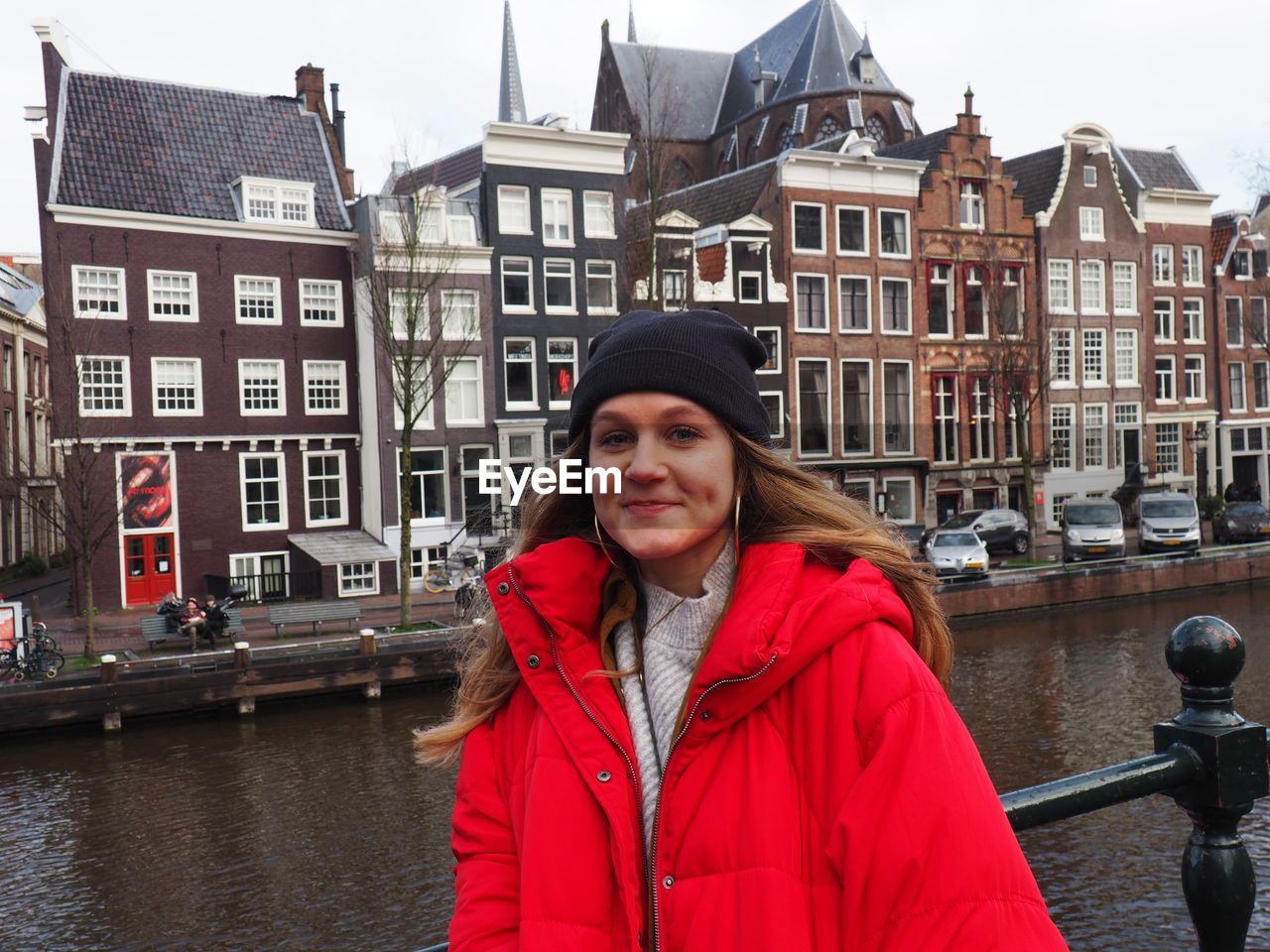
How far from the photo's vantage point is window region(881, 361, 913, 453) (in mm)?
31266

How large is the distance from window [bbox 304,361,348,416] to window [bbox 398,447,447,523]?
2056 millimetres

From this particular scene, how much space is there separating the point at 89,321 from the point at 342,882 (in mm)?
15985

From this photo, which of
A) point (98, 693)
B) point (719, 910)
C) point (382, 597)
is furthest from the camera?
point (382, 597)

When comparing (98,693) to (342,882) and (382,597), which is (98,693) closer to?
(342,882)

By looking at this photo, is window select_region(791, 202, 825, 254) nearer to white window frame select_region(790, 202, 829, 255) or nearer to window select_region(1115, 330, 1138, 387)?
white window frame select_region(790, 202, 829, 255)

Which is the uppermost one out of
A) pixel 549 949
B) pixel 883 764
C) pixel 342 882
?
pixel 883 764

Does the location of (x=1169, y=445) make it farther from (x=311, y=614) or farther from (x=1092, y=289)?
(x=311, y=614)

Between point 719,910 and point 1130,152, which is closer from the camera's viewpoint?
point 719,910

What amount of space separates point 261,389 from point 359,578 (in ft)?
15.1

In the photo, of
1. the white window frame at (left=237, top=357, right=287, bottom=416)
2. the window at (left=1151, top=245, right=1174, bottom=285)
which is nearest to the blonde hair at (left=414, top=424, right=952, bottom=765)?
the white window frame at (left=237, top=357, right=287, bottom=416)

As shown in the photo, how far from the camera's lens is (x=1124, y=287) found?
3553 centimetres

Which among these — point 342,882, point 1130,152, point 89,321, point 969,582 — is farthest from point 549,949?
point 1130,152

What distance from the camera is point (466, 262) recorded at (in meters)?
25.7

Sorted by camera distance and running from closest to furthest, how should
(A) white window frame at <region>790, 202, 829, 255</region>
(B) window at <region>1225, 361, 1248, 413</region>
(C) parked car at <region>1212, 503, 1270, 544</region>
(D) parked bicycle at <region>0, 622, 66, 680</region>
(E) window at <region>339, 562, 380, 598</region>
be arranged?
(D) parked bicycle at <region>0, 622, 66, 680</region>
(E) window at <region>339, 562, 380, 598</region>
(C) parked car at <region>1212, 503, 1270, 544</region>
(A) white window frame at <region>790, 202, 829, 255</region>
(B) window at <region>1225, 361, 1248, 413</region>
